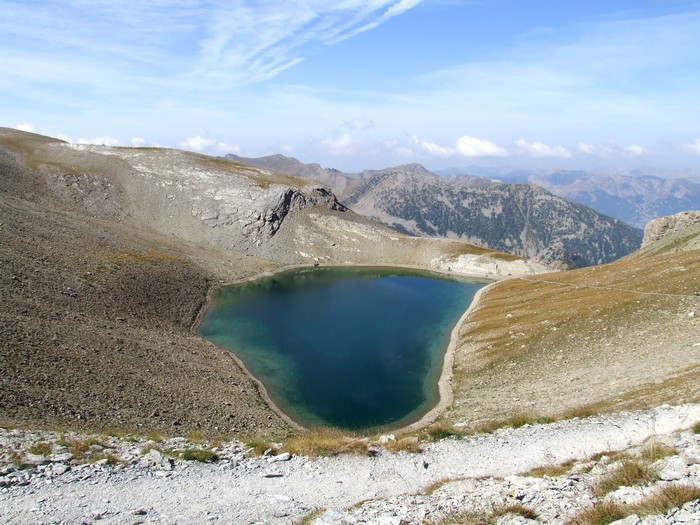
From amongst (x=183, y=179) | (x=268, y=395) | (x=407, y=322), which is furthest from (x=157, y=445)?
(x=183, y=179)

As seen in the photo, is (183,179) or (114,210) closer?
(114,210)

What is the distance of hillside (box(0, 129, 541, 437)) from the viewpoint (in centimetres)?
2878

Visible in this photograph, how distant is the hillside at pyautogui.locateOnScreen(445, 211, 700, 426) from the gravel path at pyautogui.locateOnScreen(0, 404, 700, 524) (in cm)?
471

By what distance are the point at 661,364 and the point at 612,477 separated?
22.0 meters

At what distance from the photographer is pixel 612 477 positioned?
1041 cm

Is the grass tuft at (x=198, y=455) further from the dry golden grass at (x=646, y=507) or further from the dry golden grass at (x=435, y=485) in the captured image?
the dry golden grass at (x=646, y=507)

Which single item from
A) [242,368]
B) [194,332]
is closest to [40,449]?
[242,368]

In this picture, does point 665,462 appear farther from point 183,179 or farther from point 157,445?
point 183,179

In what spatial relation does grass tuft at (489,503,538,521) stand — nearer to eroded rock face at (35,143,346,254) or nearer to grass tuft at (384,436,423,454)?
grass tuft at (384,436,423,454)

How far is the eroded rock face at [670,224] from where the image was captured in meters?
90.4

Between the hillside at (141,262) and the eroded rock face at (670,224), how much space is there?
99.8 ft

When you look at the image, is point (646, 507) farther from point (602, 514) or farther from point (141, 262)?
point (141, 262)

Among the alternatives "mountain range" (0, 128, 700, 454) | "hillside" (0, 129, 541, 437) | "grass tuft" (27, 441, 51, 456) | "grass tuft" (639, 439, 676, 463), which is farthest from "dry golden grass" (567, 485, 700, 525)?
"hillside" (0, 129, 541, 437)

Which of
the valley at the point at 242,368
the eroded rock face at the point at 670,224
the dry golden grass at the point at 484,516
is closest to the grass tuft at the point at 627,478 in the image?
the valley at the point at 242,368
